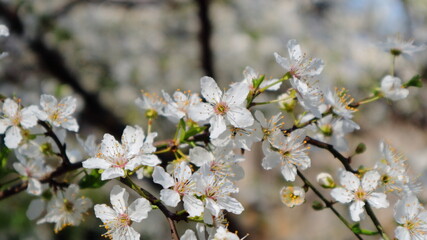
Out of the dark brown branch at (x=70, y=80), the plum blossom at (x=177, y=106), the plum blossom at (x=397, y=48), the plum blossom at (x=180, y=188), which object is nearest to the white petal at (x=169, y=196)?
the plum blossom at (x=180, y=188)

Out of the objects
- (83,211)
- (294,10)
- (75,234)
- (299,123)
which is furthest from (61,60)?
(294,10)

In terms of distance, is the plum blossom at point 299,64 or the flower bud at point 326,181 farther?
the flower bud at point 326,181

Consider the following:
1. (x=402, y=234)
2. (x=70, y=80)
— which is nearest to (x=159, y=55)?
(x=70, y=80)

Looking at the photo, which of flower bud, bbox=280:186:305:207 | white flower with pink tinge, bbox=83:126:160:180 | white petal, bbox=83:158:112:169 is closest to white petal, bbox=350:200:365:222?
flower bud, bbox=280:186:305:207

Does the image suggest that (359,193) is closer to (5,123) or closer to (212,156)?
(212,156)

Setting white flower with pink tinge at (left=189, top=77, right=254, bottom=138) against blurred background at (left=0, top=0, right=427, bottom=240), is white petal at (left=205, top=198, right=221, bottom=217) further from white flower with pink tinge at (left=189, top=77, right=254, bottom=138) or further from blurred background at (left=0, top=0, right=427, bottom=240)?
blurred background at (left=0, top=0, right=427, bottom=240)

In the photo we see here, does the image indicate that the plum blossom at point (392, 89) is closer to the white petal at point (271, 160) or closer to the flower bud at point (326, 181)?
the flower bud at point (326, 181)

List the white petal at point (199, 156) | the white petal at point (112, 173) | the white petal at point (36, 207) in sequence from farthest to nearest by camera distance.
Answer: the white petal at point (36, 207), the white petal at point (199, 156), the white petal at point (112, 173)
